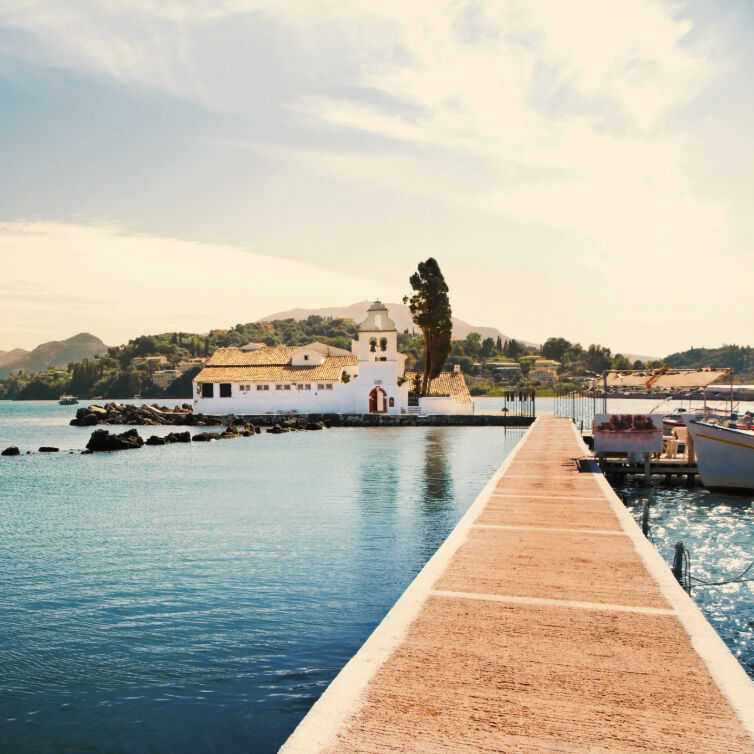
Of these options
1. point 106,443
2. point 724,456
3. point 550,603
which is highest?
point 550,603

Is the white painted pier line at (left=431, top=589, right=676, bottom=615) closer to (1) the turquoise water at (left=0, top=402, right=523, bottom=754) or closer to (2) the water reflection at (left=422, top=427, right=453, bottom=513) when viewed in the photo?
(1) the turquoise water at (left=0, top=402, right=523, bottom=754)

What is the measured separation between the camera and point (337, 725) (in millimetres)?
5145

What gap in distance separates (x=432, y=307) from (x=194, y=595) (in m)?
57.6

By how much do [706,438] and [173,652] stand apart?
72.5 feet

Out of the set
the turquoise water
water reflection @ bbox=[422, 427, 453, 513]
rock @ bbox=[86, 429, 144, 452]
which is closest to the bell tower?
water reflection @ bbox=[422, 427, 453, 513]

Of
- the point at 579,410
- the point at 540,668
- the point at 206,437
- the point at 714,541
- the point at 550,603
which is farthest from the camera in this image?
the point at 579,410

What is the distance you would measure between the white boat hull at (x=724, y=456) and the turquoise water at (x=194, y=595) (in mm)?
8467

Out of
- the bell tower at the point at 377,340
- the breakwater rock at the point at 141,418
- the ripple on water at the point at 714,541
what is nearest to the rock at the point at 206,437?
the breakwater rock at the point at 141,418

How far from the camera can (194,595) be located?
41.9 feet

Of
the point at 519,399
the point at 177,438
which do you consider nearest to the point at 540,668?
the point at 177,438

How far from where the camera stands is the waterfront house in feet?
225

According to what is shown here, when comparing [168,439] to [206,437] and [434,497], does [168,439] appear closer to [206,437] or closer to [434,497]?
[206,437]

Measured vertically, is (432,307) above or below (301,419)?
above

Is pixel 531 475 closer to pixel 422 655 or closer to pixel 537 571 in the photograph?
pixel 537 571
